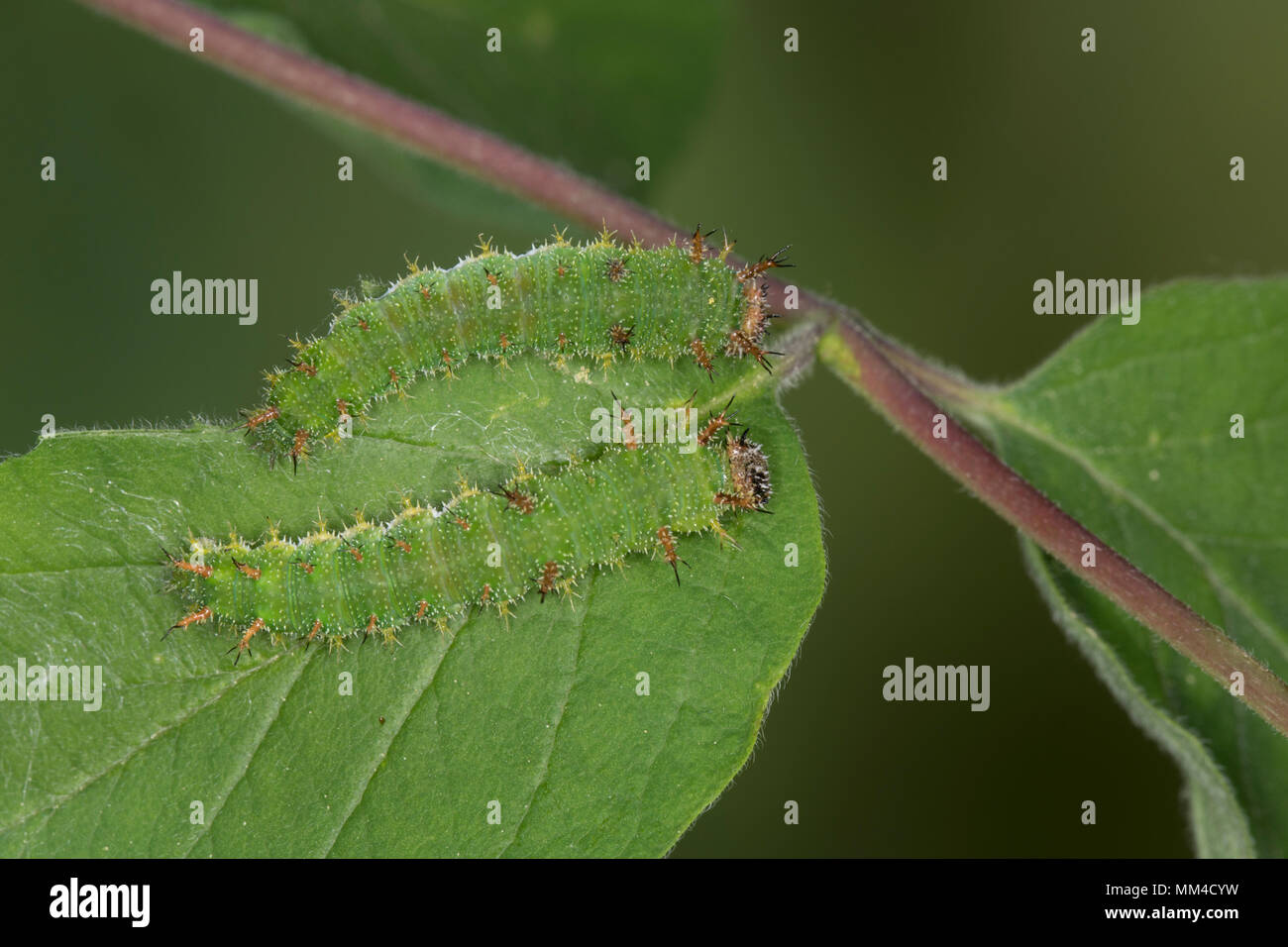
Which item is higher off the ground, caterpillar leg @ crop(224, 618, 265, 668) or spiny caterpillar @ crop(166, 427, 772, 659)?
spiny caterpillar @ crop(166, 427, 772, 659)

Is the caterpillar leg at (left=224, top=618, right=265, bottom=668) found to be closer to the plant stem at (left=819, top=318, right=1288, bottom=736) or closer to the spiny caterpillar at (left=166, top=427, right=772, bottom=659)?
the spiny caterpillar at (left=166, top=427, right=772, bottom=659)

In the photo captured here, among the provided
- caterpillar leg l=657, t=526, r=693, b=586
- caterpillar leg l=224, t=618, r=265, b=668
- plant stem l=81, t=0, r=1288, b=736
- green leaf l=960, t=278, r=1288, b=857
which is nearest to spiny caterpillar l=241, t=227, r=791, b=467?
plant stem l=81, t=0, r=1288, b=736

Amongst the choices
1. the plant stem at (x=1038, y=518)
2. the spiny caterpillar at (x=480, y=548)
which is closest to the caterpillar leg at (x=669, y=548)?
the spiny caterpillar at (x=480, y=548)

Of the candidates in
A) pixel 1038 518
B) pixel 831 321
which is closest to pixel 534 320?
pixel 831 321

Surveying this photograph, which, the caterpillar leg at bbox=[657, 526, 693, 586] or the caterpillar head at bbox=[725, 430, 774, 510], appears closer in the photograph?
the caterpillar leg at bbox=[657, 526, 693, 586]

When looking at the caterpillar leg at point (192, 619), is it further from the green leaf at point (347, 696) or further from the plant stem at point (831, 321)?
the plant stem at point (831, 321)

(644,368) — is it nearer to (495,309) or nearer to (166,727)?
(495,309)
